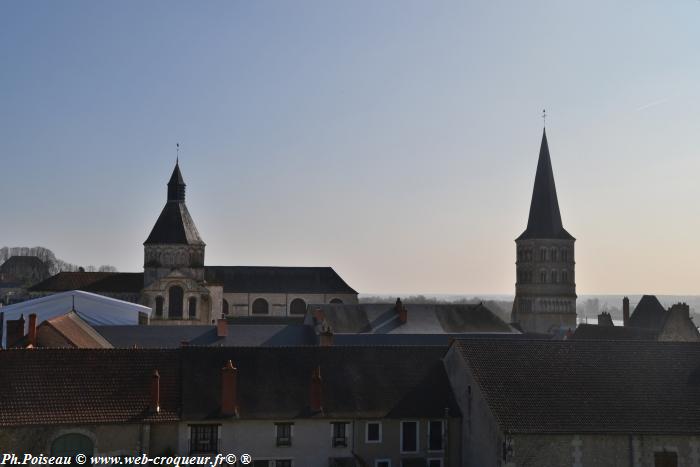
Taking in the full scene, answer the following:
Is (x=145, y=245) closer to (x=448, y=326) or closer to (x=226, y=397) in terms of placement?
(x=448, y=326)

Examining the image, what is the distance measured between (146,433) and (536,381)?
13.6m

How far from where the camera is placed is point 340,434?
93.8 ft

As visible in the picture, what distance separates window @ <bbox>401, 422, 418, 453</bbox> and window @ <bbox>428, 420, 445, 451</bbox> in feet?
1.72

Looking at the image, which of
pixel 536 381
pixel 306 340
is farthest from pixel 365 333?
pixel 536 381

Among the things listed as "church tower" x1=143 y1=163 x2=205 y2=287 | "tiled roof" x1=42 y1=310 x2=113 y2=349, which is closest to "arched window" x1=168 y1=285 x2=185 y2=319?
"church tower" x1=143 y1=163 x2=205 y2=287

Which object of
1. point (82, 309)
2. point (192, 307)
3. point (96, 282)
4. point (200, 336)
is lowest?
point (200, 336)

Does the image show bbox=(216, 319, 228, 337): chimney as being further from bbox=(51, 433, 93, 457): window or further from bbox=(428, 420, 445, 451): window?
bbox=(51, 433, 93, 457): window

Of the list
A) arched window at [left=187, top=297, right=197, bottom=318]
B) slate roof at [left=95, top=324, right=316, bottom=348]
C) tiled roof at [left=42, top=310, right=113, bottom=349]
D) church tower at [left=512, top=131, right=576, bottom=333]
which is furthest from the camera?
church tower at [left=512, top=131, right=576, bottom=333]

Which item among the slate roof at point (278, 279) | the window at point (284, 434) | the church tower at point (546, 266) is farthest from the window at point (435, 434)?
the slate roof at point (278, 279)

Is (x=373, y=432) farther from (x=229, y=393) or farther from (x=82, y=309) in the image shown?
(x=82, y=309)

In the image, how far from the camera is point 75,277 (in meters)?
77.3

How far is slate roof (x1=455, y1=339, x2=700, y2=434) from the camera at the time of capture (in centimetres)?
2570

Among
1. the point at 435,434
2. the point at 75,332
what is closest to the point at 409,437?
the point at 435,434

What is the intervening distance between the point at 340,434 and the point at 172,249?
46740 mm
